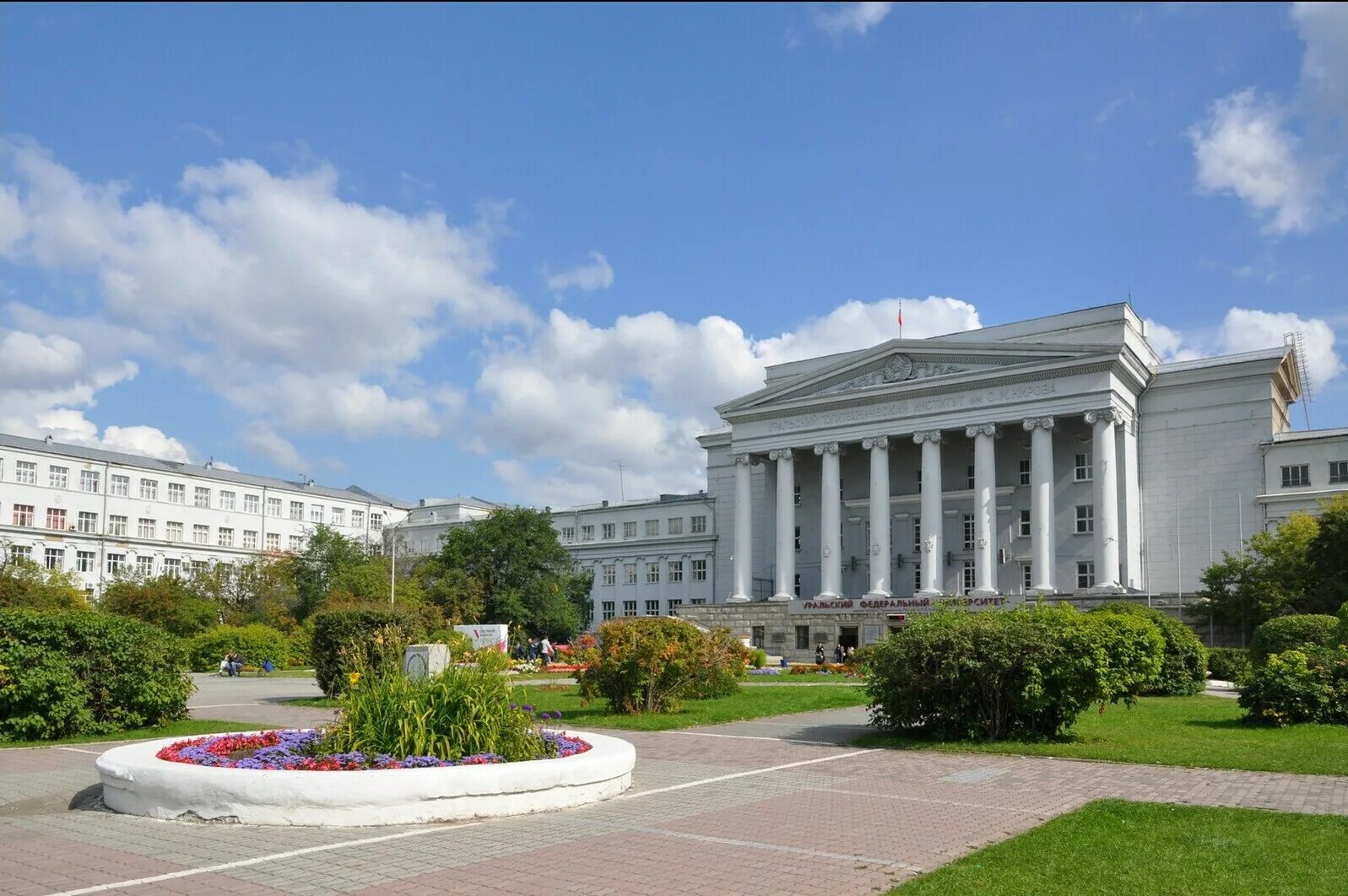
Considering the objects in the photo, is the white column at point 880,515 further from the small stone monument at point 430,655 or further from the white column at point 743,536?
the small stone monument at point 430,655

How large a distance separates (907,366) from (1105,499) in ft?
Answer: 42.2

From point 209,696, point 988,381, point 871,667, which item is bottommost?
point 209,696

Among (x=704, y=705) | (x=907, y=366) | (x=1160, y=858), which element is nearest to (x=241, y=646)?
(x=704, y=705)

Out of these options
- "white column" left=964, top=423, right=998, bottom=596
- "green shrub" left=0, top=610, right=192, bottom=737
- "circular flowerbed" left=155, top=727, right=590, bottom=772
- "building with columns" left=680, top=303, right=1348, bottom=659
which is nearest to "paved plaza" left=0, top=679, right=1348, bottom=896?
"circular flowerbed" left=155, top=727, right=590, bottom=772

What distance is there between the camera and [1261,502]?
5219cm

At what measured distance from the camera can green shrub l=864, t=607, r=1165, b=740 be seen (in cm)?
1670

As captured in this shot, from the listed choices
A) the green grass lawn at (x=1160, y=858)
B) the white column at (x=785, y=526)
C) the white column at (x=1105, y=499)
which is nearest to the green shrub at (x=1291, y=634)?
the green grass lawn at (x=1160, y=858)

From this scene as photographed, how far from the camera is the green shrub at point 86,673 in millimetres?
17016

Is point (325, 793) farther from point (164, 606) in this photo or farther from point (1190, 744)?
point (164, 606)

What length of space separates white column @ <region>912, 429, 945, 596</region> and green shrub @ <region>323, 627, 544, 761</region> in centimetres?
4615

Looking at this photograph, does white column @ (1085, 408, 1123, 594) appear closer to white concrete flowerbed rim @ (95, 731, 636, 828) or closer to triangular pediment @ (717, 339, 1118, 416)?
triangular pediment @ (717, 339, 1118, 416)

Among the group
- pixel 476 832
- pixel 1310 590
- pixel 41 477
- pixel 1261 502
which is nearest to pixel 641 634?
pixel 476 832

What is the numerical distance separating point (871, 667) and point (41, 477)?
74.9m

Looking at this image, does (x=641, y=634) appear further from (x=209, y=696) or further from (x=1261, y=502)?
(x=1261, y=502)
